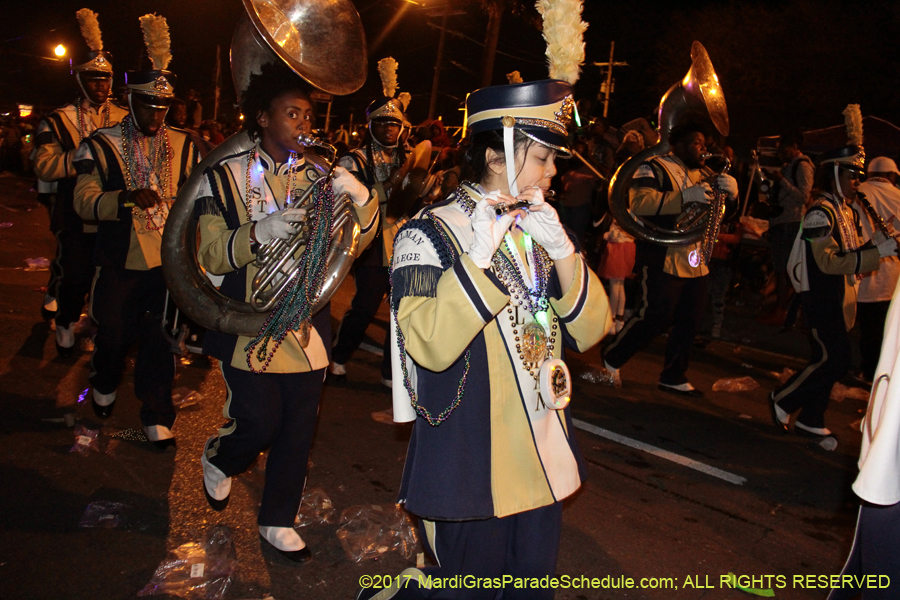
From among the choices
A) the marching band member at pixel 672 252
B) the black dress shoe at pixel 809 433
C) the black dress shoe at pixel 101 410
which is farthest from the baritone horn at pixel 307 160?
the black dress shoe at pixel 809 433

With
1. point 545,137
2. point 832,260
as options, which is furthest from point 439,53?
point 545,137

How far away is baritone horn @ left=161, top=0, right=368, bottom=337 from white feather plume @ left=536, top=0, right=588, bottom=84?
1.06 meters

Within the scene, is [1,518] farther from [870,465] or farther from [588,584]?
[870,465]

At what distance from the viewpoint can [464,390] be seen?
7.12 feet

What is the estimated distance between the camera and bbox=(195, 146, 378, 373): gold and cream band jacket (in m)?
3.05

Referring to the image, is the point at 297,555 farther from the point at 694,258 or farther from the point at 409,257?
the point at 694,258

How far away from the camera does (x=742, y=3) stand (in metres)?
25.9

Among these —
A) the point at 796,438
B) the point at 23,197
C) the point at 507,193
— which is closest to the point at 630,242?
the point at 796,438

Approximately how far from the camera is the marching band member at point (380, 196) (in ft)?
18.5

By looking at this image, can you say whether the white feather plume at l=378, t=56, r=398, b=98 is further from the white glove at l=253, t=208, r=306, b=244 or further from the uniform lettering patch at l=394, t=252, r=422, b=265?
the uniform lettering patch at l=394, t=252, r=422, b=265

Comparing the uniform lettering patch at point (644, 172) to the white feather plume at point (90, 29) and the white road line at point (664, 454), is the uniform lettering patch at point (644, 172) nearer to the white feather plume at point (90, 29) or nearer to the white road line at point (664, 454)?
the white road line at point (664, 454)

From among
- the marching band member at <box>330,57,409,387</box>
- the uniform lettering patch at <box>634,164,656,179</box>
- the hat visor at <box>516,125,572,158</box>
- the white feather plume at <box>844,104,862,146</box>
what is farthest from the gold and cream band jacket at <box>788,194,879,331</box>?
the hat visor at <box>516,125,572,158</box>

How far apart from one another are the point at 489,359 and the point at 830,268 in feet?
13.0

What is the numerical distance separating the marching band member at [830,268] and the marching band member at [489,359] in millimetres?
3697
